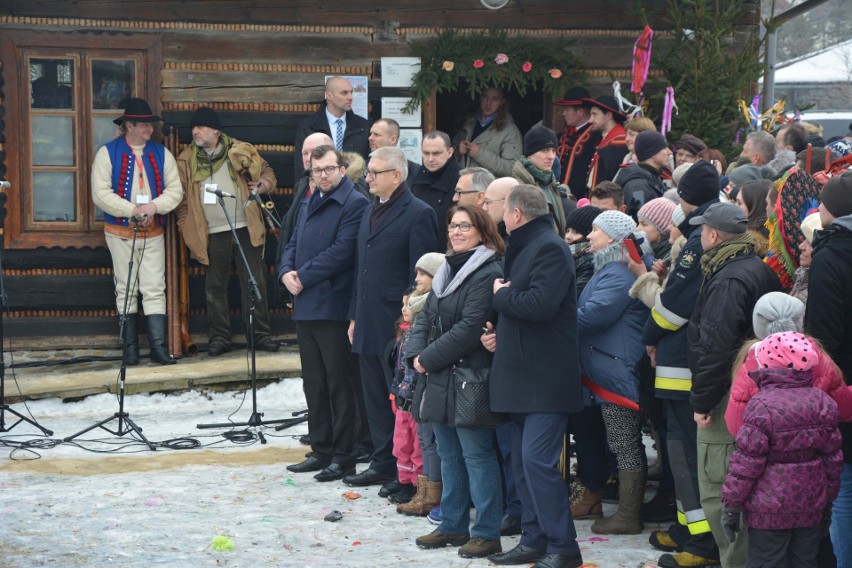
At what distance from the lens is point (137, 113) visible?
10383mm

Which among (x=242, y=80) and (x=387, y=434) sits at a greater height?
(x=242, y=80)

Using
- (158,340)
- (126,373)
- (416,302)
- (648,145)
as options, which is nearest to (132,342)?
(158,340)

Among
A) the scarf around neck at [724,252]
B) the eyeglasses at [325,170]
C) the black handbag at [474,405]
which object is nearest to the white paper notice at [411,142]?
the eyeglasses at [325,170]

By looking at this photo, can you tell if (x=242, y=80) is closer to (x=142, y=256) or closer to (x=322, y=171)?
(x=142, y=256)

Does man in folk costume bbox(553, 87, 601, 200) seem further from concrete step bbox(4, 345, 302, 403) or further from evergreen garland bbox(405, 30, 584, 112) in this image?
concrete step bbox(4, 345, 302, 403)

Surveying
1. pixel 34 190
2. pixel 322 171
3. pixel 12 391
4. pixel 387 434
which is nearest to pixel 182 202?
pixel 34 190

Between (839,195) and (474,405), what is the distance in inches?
79.2

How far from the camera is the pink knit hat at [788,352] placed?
487 cm

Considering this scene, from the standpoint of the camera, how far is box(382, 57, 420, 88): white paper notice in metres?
11.0

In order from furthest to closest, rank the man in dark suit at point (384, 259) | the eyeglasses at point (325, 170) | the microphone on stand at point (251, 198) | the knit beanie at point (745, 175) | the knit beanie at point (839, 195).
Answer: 1. the microphone on stand at point (251, 198)
2. the eyeglasses at point (325, 170)
3. the knit beanie at point (745, 175)
4. the man in dark suit at point (384, 259)
5. the knit beanie at point (839, 195)

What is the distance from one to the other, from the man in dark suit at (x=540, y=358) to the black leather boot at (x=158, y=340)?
5.24 meters

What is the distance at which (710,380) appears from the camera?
5496mm

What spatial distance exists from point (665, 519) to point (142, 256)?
18.4 feet

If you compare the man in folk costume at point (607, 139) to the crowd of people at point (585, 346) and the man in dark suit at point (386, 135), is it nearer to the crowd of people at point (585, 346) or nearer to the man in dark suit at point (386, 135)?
the crowd of people at point (585, 346)
